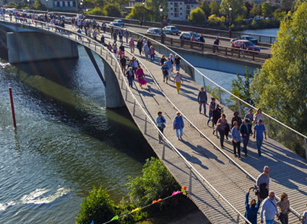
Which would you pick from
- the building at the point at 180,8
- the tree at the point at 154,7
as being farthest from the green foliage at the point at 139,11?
the building at the point at 180,8

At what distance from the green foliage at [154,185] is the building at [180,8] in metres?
91.8

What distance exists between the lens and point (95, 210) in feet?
51.4

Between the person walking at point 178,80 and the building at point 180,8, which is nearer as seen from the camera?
the person walking at point 178,80

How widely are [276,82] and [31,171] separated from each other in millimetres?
14999

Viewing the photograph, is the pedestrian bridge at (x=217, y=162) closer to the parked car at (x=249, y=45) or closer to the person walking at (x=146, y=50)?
the person walking at (x=146, y=50)

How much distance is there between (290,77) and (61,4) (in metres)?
96.8

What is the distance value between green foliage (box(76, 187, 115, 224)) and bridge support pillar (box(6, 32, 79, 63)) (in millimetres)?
45354

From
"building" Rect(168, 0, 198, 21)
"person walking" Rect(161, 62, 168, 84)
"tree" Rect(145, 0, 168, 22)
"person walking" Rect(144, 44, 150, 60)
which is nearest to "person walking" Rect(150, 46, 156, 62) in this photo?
"person walking" Rect(144, 44, 150, 60)

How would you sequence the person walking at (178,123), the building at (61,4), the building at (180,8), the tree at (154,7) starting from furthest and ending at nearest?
the building at (61,4)
the building at (180,8)
the tree at (154,7)
the person walking at (178,123)

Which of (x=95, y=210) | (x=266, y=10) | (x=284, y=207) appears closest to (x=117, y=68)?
(x=95, y=210)

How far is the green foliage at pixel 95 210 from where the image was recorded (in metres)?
15.5

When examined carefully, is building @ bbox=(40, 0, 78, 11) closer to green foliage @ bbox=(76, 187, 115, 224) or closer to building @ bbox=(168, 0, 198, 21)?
building @ bbox=(168, 0, 198, 21)

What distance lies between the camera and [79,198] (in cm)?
1978

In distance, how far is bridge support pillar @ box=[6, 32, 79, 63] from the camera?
56.0 m
